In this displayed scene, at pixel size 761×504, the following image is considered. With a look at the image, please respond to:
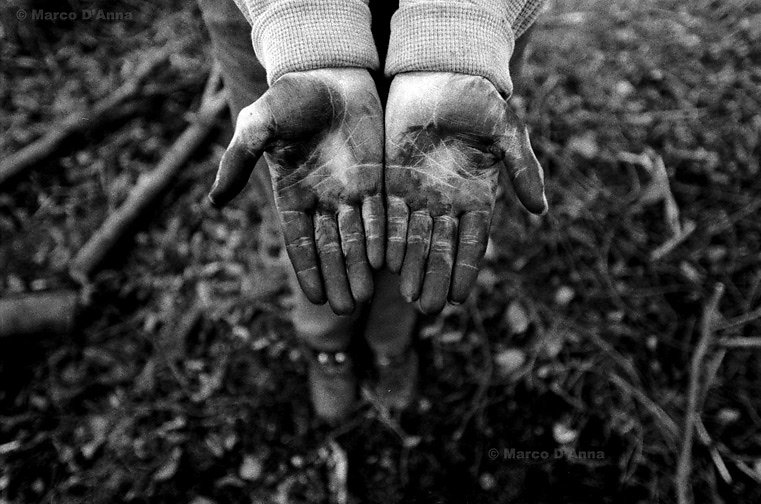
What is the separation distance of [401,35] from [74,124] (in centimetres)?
201

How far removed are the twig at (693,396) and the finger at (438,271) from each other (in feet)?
3.70

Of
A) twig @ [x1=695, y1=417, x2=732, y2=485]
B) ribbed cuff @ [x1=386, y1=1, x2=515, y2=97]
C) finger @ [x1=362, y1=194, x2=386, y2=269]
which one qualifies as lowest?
twig @ [x1=695, y1=417, x2=732, y2=485]

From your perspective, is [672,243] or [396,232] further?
[672,243]

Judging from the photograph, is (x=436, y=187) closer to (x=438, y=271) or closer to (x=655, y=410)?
(x=438, y=271)

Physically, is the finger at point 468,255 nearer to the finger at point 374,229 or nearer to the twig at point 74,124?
the finger at point 374,229

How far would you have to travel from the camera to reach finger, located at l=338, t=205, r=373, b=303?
1.36 m

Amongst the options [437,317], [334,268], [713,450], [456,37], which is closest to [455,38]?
[456,37]

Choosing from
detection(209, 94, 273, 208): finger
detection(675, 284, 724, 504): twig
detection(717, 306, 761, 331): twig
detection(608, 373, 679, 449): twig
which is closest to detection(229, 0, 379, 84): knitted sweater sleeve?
detection(209, 94, 273, 208): finger

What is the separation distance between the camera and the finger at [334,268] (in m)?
1.36

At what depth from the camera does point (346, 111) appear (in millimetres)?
1362

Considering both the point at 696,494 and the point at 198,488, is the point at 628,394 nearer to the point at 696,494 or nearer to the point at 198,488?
the point at 696,494

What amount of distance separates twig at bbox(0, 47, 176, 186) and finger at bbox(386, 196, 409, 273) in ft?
6.43

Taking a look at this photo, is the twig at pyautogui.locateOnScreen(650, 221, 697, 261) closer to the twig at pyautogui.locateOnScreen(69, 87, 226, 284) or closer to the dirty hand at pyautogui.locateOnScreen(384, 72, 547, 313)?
the dirty hand at pyautogui.locateOnScreen(384, 72, 547, 313)

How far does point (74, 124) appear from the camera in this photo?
8.67ft
